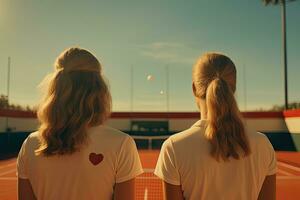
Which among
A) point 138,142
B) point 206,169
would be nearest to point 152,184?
point 206,169

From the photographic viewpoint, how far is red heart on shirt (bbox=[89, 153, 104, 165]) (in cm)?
186

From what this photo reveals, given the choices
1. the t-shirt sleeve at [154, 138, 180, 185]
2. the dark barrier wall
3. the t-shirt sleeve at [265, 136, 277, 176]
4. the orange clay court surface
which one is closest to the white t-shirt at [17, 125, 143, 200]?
the t-shirt sleeve at [154, 138, 180, 185]

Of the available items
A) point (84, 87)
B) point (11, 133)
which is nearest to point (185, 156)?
point (84, 87)

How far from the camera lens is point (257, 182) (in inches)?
79.5

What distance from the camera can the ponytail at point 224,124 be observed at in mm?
1900

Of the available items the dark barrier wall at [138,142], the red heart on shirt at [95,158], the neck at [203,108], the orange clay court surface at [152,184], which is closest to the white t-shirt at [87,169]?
the red heart on shirt at [95,158]

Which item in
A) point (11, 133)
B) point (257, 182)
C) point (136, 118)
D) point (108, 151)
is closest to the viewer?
point (108, 151)

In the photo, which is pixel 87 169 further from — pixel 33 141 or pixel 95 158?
pixel 33 141

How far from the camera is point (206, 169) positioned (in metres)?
1.91

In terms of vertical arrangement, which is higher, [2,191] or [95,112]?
[95,112]

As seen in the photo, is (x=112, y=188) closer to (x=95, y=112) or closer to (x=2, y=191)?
(x=95, y=112)

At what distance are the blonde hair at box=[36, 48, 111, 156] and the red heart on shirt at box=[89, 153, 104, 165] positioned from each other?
89 millimetres

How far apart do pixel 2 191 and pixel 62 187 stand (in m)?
9.01

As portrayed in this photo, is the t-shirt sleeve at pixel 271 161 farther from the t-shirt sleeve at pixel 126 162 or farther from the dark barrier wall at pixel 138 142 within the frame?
the dark barrier wall at pixel 138 142
